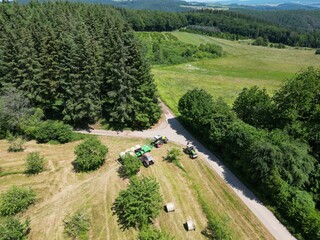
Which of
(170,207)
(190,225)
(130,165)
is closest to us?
(190,225)

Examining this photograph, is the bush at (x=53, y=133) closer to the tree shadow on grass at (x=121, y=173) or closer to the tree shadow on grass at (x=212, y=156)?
the tree shadow on grass at (x=121, y=173)

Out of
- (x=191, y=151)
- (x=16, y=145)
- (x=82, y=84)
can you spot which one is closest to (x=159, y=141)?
(x=191, y=151)

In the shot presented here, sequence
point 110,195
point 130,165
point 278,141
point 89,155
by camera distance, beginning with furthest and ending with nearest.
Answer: point 89,155 < point 130,165 < point 110,195 < point 278,141

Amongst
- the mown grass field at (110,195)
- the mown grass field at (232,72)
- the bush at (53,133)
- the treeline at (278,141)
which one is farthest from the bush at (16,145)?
the mown grass field at (232,72)

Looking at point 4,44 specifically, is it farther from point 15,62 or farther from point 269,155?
point 269,155

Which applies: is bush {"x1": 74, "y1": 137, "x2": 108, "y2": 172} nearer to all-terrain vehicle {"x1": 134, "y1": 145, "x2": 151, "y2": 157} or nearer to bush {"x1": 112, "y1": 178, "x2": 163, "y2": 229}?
all-terrain vehicle {"x1": 134, "y1": 145, "x2": 151, "y2": 157}

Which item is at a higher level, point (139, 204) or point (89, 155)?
point (139, 204)

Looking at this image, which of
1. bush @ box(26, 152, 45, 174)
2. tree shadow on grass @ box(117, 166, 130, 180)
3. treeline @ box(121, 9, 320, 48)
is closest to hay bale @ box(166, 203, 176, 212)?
tree shadow on grass @ box(117, 166, 130, 180)

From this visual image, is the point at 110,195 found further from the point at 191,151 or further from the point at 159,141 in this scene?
the point at 191,151
